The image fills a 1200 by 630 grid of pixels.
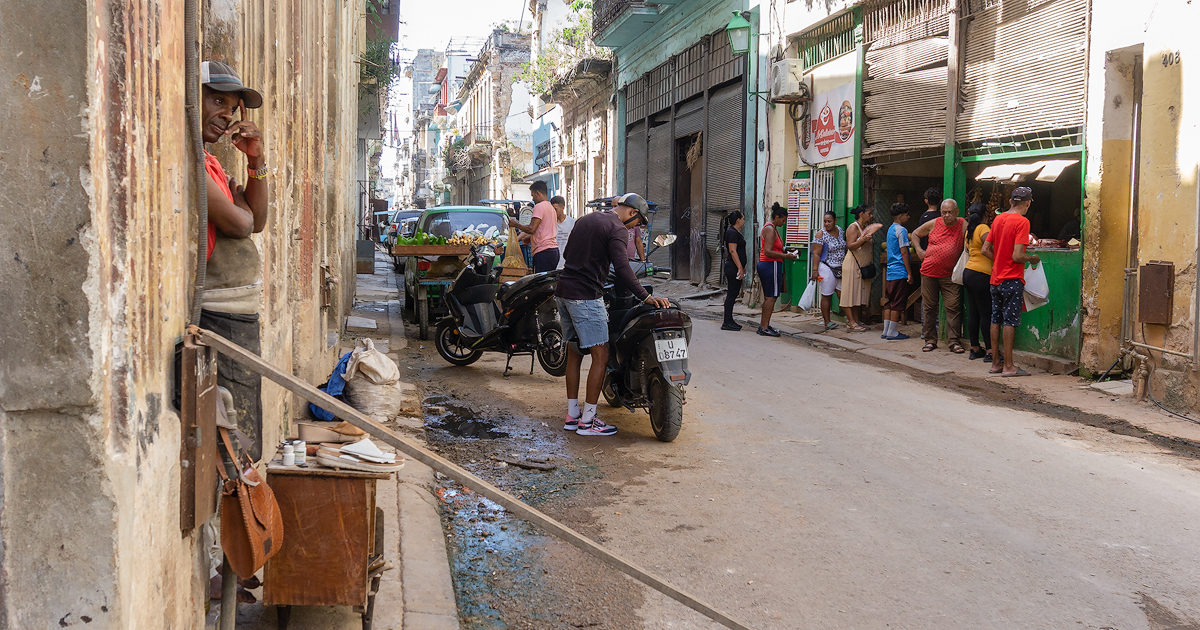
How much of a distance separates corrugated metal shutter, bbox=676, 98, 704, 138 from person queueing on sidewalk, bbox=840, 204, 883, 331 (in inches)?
310

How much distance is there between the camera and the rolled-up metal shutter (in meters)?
24.4

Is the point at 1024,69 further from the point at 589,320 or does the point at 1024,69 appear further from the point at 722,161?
the point at 722,161

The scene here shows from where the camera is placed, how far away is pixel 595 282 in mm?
Answer: 6715

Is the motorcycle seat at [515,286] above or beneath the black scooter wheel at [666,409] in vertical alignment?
above

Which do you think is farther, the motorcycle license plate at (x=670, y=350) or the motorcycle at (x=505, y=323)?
the motorcycle at (x=505, y=323)

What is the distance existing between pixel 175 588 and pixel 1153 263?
322 inches

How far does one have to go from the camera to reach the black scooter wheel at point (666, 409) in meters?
6.61

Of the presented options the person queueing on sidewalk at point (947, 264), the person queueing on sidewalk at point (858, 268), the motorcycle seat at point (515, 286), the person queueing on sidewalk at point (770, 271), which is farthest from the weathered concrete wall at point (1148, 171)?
the motorcycle seat at point (515, 286)

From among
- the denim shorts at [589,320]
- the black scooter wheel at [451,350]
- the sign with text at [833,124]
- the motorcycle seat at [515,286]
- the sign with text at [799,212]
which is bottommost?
the black scooter wheel at [451,350]

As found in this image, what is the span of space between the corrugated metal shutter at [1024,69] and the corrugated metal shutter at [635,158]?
13.0m

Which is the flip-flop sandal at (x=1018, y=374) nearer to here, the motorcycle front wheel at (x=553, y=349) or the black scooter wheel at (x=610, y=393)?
the black scooter wheel at (x=610, y=393)

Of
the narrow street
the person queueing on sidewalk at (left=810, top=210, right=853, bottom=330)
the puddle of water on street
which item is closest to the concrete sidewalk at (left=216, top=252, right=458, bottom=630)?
the narrow street

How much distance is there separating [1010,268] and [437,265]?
6954mm

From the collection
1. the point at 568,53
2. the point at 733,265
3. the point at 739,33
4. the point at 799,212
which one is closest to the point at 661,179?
the point at 739,33
